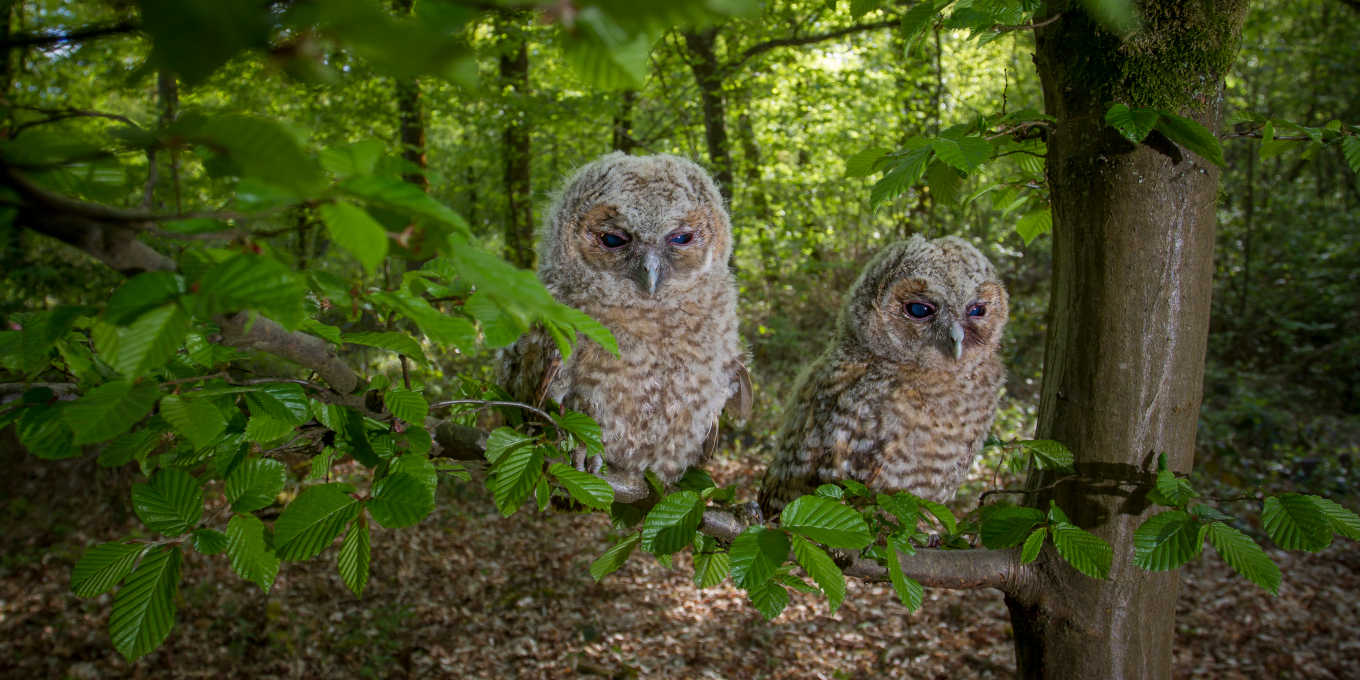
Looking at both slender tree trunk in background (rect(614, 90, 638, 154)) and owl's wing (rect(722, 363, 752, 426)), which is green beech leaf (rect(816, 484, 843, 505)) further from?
slender tree trunk in background (rect(614, 90, 638, 154))

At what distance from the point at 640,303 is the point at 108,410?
4.91 feet

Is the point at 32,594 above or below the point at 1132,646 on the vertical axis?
below

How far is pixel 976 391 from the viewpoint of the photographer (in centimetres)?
252

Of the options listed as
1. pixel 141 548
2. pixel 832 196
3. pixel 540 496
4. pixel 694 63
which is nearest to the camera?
pixel 141 548

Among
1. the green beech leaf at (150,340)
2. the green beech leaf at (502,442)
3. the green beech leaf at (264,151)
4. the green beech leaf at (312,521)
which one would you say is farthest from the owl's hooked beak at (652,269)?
the green beech leaf at (264,151)

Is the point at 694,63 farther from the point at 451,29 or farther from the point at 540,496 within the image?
the point at 451,29

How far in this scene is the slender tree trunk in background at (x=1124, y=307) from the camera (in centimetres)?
168

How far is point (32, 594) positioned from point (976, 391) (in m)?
7.16

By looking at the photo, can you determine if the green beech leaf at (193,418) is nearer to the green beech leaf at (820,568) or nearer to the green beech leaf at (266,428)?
the green beech leaf at (266,428)

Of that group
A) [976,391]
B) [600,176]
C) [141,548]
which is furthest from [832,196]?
[141,548]

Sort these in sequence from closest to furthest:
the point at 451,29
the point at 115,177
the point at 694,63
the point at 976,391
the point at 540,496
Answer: the point at 451,29 → the point at 115,177 → the point at 540,496 → the point at 976,391 → the point at 694,63

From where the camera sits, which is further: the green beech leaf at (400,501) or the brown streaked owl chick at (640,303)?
the brown streaked owl chick at (640,303)

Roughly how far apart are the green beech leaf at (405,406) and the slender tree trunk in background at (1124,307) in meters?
1.65

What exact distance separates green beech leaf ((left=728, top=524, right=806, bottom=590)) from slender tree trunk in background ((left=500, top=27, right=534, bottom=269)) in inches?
249
